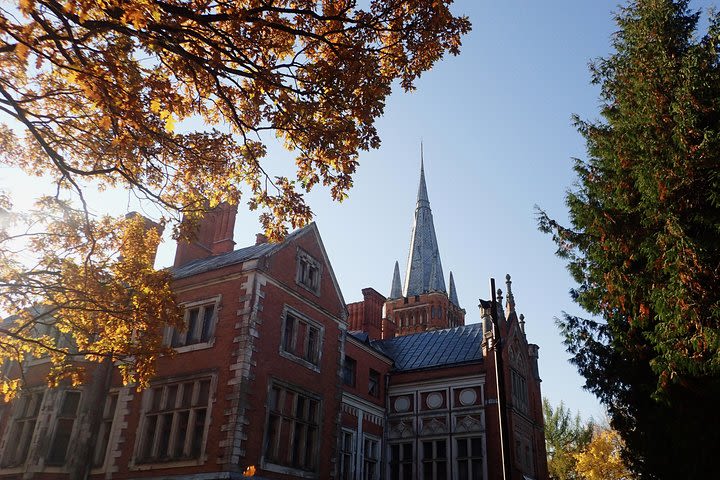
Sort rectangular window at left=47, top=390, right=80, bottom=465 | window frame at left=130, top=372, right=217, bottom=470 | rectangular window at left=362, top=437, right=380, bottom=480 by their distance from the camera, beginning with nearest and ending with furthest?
1. window frame at left=130, top=372, right=217, bottom=470
2. rectangular window at left=47, top=390, right=80, bottom=465
3. rectangular window at left=362, top=437, right=380, bottom=480

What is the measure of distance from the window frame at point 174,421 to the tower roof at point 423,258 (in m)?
50.0

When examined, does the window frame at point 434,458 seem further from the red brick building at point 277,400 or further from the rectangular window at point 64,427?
the rectangular window at point 64,427

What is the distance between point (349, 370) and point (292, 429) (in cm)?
763

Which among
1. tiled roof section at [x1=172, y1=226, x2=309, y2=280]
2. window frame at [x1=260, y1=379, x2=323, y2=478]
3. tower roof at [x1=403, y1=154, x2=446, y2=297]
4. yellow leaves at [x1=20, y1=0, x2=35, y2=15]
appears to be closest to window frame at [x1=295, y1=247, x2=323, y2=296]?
tiled roof section at [x1=172, y1=226, x2=309, y2=280]

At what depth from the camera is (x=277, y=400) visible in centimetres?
2045

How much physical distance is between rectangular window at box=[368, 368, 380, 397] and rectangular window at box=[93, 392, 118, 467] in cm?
1294

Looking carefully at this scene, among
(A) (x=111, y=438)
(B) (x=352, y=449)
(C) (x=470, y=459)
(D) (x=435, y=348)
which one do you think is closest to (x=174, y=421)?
(A) (x=111, y=438)

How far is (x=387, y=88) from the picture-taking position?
9070mm

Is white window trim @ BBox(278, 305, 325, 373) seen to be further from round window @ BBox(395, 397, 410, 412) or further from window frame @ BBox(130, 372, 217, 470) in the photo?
round window @ BBox(395, 397, 410, 412)

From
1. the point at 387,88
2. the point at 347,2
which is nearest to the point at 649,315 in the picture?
the point at 387,88

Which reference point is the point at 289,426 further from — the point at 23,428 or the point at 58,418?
the point at 23,428

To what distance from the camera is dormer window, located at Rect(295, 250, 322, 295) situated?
23266 millimetres

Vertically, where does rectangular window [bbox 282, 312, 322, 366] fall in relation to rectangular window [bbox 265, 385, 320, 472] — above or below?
above

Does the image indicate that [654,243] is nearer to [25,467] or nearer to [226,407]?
[226,407]
